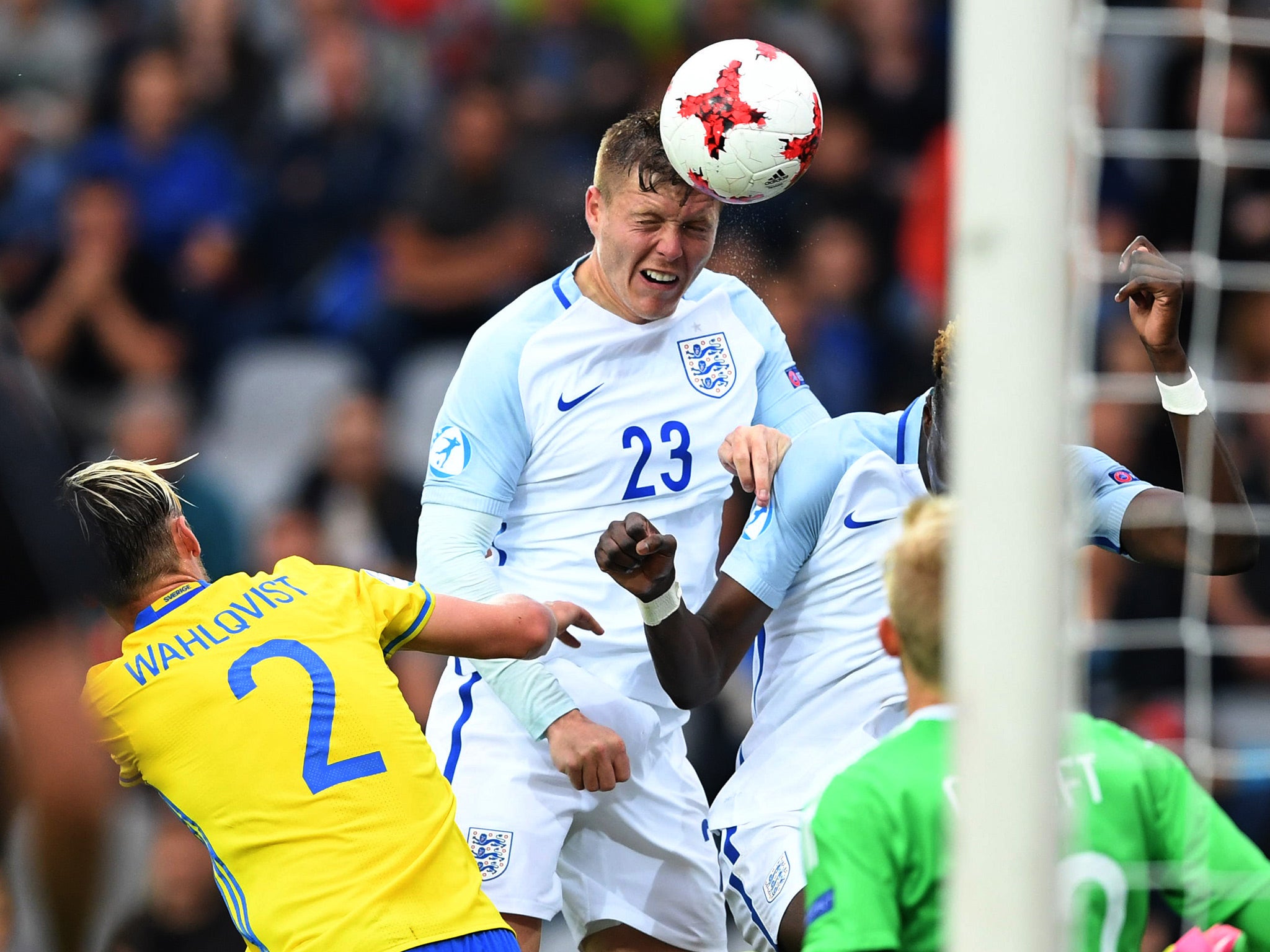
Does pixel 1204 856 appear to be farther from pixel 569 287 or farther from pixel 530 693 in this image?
pixel 569 287

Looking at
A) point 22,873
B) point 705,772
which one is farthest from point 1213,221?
point 22,873

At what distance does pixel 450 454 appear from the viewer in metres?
3.96

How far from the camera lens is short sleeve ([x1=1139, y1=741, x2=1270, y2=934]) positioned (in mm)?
2494

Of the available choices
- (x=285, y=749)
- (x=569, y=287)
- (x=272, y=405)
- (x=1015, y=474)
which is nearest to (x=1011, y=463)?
(x=1015, y=474)

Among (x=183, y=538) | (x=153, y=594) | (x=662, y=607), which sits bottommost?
(x=662, y=607)

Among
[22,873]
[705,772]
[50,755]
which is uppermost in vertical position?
[50,755]

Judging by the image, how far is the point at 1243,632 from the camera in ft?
17.5

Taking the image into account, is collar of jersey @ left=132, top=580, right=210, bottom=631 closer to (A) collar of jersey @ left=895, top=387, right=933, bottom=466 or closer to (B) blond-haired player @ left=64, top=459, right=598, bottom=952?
(B) blond-haired player @ left=64, top=459, right=598, bottom=952

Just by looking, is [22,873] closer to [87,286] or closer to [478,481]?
[478,481]

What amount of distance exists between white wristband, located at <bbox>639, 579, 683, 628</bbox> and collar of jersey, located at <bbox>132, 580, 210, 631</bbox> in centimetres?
99

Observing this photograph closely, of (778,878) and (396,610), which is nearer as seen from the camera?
(396,610)

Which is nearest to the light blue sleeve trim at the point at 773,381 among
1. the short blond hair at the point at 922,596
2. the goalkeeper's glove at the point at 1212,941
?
the short blond hair at the point at 922,596

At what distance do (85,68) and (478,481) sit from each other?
449 centimetres

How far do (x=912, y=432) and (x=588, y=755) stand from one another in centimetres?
109
